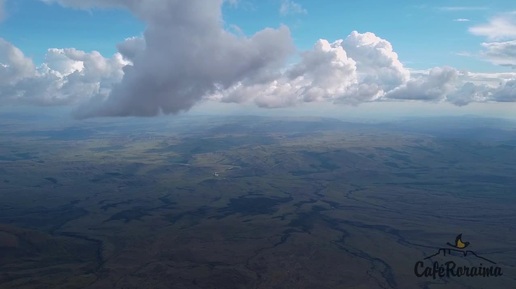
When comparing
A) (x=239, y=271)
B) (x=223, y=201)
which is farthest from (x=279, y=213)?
(x=239, y=271)

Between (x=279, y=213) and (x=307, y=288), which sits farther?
(x=279, y=213)

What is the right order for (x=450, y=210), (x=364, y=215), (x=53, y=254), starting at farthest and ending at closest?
(x=450, y=210) < (x=364, y=215) < (x=53, y=254)

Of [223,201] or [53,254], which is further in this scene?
[223,201]

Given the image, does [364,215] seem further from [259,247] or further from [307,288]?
[307,288]

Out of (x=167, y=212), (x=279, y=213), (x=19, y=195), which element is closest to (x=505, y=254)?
(x=279, y=213)

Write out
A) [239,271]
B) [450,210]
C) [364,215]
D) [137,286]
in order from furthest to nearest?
[450,210]
[364,215]
[239,271]
[137,286]

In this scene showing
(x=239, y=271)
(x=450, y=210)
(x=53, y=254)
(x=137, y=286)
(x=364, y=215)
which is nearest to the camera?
(x=137, y=286)

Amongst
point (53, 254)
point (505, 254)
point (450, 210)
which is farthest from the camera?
point (450, 210)

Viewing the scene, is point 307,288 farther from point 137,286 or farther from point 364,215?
point 364,215
